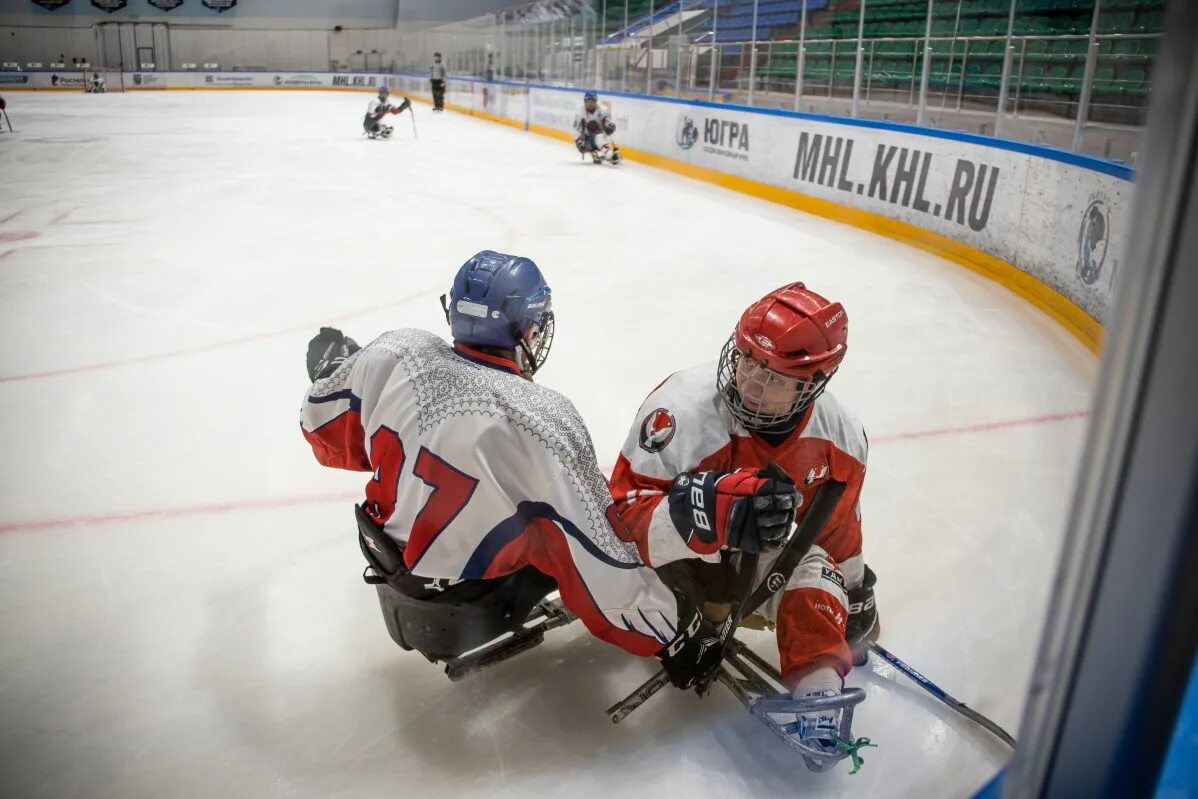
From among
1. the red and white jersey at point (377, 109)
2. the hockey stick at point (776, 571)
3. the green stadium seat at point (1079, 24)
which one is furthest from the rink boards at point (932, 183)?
the red and white jersey at point (377, 109)

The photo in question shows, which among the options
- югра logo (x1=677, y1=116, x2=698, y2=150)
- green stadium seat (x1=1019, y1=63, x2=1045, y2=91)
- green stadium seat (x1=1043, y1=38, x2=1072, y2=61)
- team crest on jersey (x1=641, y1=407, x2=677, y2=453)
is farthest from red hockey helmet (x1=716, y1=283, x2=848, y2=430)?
югра logo (x1=677, y1=116, x2=698, y2=150)

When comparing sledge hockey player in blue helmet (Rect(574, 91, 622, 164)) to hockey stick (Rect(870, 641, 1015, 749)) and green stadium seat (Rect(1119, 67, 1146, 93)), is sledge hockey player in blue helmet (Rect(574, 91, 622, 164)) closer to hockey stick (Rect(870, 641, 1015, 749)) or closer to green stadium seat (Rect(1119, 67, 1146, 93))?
hockey stick (Rect(870, 641, 1015, 749))

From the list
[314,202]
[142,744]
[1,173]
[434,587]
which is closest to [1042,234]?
[434,587]

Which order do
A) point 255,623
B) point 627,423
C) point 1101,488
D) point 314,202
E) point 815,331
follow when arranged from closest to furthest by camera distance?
1. point 1101,488
2. point 815,331
3. point 255,623
4. point 627,423
5. point 314,202

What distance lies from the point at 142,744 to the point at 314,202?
7.25 m

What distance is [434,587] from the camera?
1.61 meters

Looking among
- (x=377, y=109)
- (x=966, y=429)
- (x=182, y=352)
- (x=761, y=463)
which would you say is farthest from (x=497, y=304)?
(x=377, y=109)

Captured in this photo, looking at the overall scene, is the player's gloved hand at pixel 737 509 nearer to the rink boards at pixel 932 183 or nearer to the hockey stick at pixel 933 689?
the hockey stick at pixel 933 689

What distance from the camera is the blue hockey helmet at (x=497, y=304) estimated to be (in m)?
1.54

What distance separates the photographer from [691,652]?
1.72 m

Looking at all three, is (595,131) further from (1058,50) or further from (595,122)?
(1058,50)

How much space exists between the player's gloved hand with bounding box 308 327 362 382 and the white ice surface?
0.63 m

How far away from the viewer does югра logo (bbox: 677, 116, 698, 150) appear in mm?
10438

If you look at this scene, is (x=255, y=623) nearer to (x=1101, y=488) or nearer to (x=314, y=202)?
(x=1101, y=488)
